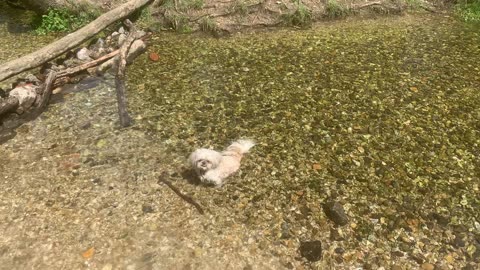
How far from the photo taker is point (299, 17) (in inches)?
478

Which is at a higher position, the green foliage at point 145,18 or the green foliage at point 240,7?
the green foliage at point 240,7

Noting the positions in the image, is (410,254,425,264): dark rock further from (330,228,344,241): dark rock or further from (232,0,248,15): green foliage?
(232,0,248,15): green foliage

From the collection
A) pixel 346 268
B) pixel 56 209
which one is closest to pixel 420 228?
pixel 346 268

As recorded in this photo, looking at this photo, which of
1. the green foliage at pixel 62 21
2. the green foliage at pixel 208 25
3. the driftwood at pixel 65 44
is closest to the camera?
the driftwood at pixel 65 44

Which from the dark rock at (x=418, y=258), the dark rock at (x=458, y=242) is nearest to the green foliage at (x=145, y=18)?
the dark rock at (x=418, y=258)

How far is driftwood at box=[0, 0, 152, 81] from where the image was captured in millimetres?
8750

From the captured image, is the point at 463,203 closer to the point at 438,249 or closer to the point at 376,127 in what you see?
the point at 438,249

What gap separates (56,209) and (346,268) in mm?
4118

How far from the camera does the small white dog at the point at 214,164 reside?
6.29 m

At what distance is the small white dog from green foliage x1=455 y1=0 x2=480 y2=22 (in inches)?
387

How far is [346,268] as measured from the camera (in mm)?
5219

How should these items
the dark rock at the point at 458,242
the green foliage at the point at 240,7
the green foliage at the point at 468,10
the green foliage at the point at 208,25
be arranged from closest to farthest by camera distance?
1. the dark rock at the point at 458,242
2. the green foliage at the point at 208,25
3. the green foliage at the point at 240,7
4. the green foliage at the point at 468,10

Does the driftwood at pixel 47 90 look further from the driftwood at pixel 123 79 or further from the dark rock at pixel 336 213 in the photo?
the dark rock at pixel 336 213

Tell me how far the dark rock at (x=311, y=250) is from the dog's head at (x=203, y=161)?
5.87 feet
